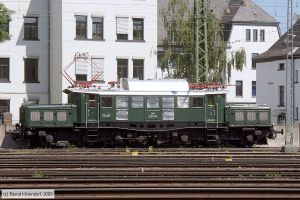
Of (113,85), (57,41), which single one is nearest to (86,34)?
(57,41)

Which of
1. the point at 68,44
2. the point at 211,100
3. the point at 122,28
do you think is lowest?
the point at 211,100

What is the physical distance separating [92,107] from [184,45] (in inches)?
916

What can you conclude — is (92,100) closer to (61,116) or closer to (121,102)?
(121,102)

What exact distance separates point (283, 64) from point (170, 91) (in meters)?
33.6

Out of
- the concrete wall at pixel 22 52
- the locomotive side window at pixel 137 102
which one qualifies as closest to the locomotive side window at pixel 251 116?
the locomotive side window at pixel 137 102

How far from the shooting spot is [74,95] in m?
35.2

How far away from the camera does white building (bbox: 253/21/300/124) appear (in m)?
64.1

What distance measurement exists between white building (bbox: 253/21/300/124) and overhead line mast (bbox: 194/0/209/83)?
18.4 meters

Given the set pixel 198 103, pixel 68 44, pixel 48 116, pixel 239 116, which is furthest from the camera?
pixel 68 44

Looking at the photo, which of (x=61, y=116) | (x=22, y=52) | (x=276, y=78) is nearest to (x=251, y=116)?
(x=61, y=116)

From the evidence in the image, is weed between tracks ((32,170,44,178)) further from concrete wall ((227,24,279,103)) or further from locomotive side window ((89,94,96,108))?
concrete wall ((227,24,279,103))

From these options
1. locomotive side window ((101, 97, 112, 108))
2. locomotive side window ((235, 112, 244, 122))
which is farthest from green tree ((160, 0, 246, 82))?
locomotive side window ((101, 97, 112, 108))

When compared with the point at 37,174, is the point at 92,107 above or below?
above

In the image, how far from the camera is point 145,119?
3475 cm
